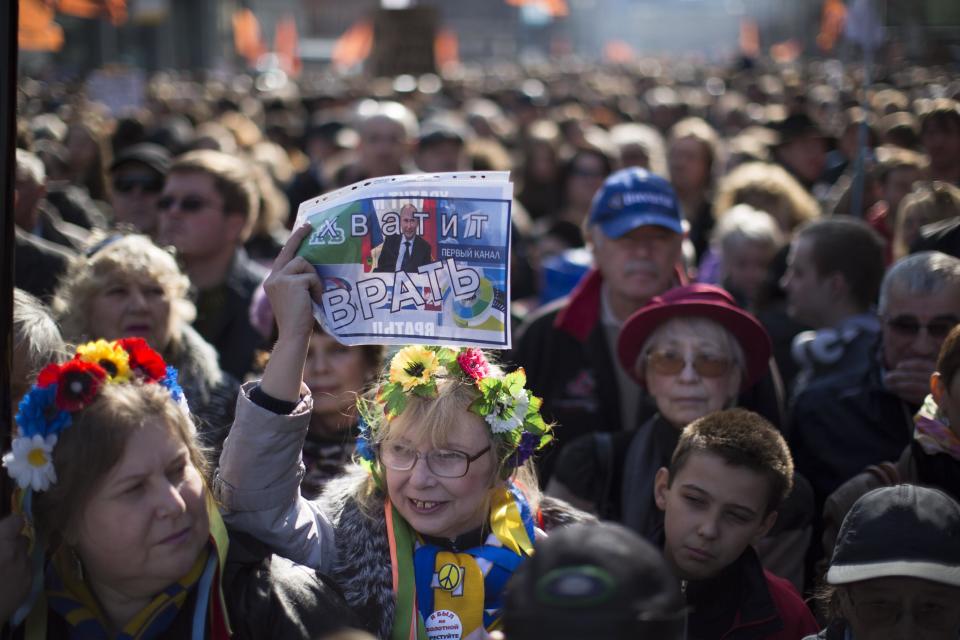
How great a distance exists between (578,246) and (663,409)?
4.00 metres

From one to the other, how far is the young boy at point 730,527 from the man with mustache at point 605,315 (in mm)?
1168

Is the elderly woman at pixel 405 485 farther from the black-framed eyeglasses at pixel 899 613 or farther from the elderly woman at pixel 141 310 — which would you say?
the elderly woman at pixel 141 310

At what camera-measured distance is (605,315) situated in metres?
4.79

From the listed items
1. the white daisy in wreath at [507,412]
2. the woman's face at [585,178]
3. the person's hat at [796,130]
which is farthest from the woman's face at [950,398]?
the person's hat at [796,130]

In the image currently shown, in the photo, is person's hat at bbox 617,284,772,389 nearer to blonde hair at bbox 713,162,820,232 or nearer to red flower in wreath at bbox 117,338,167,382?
red flower in wreath at bbox 117,338,167,382

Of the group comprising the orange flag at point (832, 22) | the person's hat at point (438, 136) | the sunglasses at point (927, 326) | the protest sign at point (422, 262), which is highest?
the orange flag at point (832, 22)

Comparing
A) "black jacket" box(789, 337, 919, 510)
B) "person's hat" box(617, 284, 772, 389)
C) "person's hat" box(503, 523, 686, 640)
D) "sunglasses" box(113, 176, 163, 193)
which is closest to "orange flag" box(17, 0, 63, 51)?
"sunglasses" box(113, 176, 163, 193)

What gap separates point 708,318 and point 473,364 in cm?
128

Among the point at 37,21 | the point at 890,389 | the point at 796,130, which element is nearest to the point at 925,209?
the point at 890,389

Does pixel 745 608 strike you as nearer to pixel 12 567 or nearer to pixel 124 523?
pixel 124 523

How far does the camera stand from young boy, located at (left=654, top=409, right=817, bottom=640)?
3098 millimetres

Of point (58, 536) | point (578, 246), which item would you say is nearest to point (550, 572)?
point (58, 536)

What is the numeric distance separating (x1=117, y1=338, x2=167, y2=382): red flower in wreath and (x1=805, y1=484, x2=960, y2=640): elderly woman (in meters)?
1.56

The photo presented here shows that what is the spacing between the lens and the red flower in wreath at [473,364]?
2990mm
